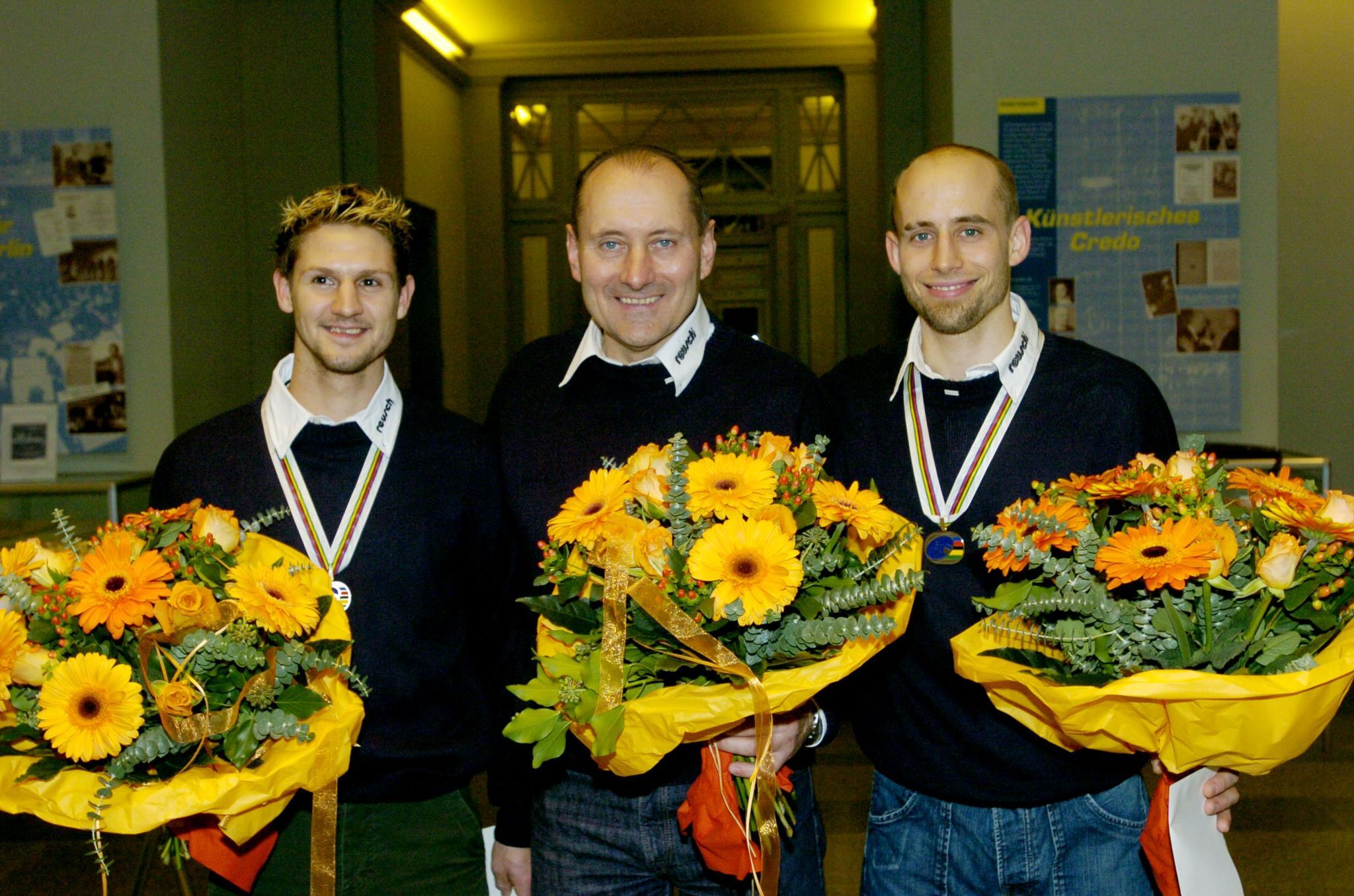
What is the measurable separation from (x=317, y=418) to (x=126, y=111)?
3.95 metres

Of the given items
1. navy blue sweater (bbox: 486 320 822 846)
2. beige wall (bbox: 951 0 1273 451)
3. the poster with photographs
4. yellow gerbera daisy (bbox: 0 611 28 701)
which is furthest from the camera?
the poster with photographs

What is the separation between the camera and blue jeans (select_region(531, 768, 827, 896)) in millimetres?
1833

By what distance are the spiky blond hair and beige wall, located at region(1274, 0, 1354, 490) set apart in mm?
6470

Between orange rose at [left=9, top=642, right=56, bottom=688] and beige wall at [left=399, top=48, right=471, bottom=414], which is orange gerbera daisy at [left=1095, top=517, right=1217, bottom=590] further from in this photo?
beige wall at [left=399, top=48, right=471, bottom=414]

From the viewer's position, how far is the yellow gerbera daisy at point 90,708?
1.38 metres

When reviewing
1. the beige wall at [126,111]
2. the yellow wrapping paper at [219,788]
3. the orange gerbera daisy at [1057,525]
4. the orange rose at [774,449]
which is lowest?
the yellow wrapping paper at [219,788]

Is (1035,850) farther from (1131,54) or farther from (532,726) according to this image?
(1131,54)

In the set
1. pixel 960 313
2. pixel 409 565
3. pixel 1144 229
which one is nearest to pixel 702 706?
pixel 409 565

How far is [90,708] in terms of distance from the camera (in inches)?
55.1

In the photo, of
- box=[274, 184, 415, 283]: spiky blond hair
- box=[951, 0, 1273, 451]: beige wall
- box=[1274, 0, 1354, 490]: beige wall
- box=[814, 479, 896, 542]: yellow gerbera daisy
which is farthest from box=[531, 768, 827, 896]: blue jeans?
box=[1274, 0, 1354, 490]: beige wall

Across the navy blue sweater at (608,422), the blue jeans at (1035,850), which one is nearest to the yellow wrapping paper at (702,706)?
the navy blue sweater at (608,422)

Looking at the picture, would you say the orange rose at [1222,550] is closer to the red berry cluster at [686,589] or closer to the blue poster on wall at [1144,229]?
the red berry cluster at [686,589]

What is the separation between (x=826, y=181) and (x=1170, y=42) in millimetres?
4105

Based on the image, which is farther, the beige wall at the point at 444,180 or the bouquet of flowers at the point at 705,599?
the beige wall at the point at 444,180
